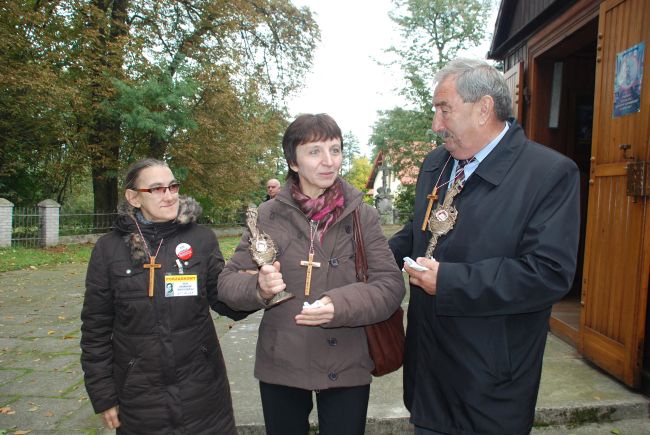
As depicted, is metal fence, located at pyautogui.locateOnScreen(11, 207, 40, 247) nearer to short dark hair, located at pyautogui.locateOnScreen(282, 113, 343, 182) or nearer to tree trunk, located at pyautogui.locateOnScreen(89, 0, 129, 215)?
tree trunk, located at pyautogui.locateOnScreen(89, 0, 129, 215)

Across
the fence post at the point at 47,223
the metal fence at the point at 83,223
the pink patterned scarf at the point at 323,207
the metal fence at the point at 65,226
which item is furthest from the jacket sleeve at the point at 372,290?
the metal fence at the point at 83,223

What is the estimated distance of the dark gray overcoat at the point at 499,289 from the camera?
1.73 metres

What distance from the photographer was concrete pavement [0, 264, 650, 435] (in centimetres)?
337

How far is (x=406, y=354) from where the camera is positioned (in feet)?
7.31

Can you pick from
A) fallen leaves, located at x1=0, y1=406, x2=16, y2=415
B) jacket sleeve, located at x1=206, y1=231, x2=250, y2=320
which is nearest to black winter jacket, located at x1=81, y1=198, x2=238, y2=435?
jacket sleeve, located at x1=206, y1=231, x2=250, y2=320

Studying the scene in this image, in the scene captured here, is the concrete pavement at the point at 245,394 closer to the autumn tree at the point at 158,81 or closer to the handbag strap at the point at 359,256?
the handbag strap at the point at 359,256

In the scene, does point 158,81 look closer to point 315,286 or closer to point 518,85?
point 518,85

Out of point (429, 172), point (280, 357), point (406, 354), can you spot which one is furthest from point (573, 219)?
point (280, 357)

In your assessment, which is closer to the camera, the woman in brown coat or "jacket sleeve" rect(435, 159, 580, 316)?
"jacket sleeve" rect(435, 159, 580, 316)

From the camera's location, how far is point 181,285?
2.42m

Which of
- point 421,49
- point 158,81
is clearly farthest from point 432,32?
point 158,81

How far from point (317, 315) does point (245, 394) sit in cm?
224

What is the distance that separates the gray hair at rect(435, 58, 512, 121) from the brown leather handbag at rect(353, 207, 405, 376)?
0.69 meters

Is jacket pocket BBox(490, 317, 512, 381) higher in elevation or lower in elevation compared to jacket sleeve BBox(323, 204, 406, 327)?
lower
